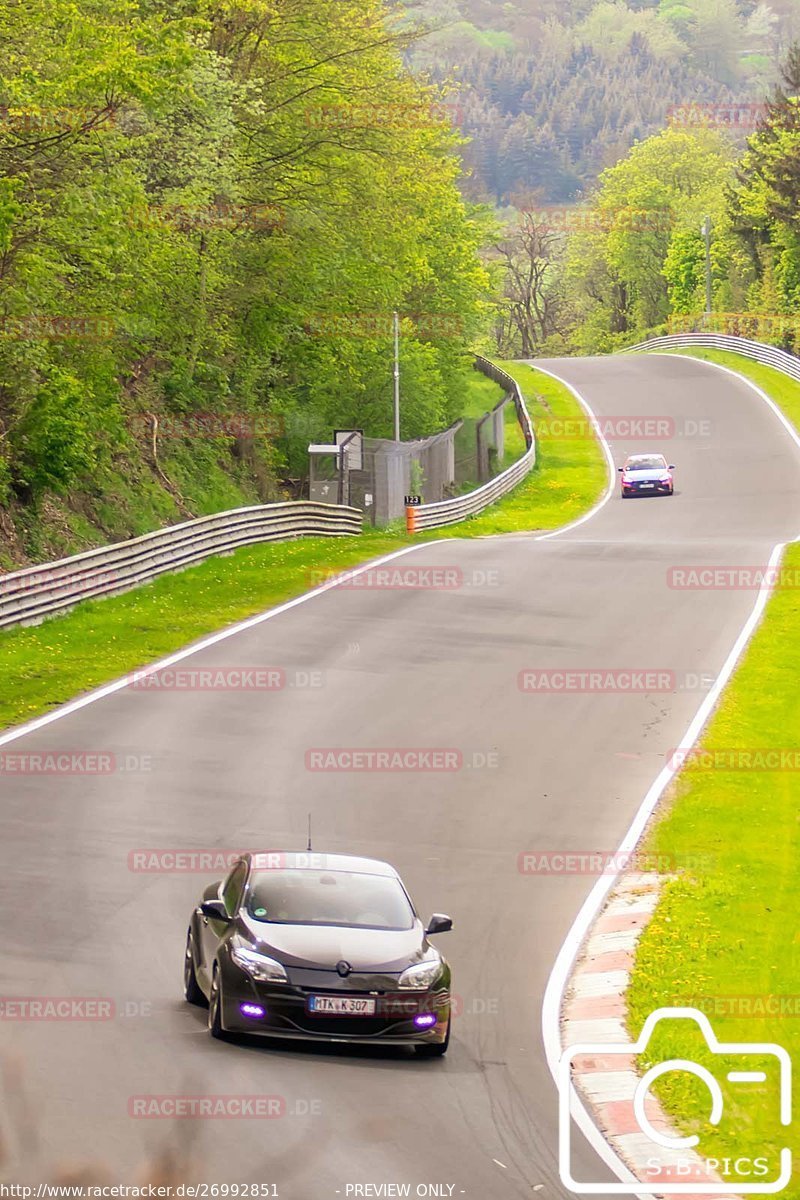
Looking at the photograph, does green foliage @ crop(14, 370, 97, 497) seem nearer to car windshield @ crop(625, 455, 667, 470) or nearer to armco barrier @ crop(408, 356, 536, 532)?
armco barrier @ crop(408, 356, 536, 532)

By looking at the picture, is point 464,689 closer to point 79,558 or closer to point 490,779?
point 490,779

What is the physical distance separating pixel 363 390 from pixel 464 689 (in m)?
32.5

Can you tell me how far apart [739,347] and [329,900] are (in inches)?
3564

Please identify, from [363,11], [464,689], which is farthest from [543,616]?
[363,11]

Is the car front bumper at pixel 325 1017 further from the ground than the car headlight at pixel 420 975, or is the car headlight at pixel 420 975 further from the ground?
the car headlight at pixel 420 975

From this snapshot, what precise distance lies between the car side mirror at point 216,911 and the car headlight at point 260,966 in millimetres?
575

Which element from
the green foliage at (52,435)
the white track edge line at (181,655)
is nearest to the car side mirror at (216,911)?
the white track edge line at (181,655)

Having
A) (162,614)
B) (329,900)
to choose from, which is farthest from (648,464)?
(329,900)

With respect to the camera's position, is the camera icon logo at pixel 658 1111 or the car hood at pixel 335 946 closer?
the camera icon logo at pixel 658 1111

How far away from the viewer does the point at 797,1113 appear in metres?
11.3

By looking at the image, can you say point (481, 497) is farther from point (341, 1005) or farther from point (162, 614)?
point (341, 1005)

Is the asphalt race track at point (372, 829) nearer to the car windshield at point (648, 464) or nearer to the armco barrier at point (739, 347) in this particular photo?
the car windshield at point (648, 464)

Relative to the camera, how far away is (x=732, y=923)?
16.1 meters

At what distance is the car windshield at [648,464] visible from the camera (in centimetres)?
6184
